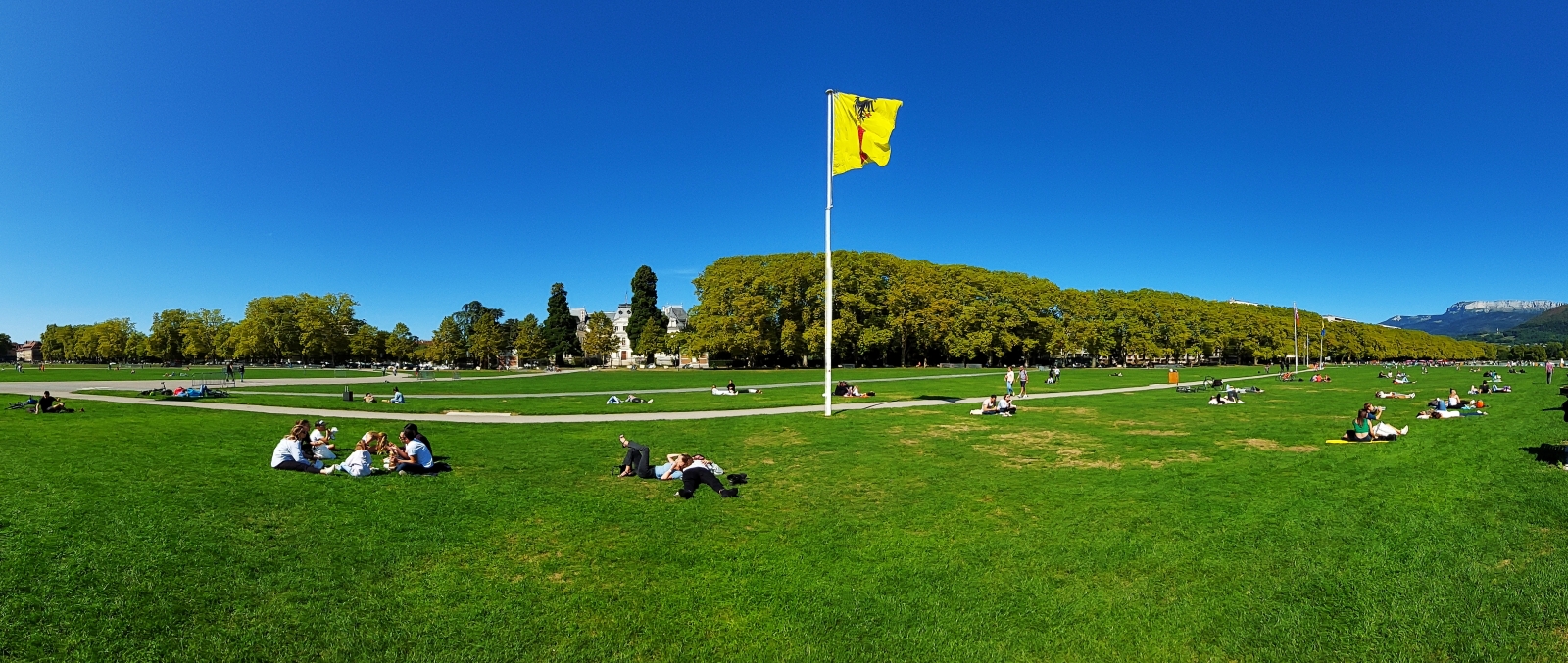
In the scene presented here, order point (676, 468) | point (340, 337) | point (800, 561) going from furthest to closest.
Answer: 1. point (340, 337)
2. point (676, 468)
3. point (800, 561)

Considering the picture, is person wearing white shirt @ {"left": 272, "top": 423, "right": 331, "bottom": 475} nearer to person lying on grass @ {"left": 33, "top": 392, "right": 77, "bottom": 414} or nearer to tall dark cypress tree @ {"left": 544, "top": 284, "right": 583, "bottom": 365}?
person lying on grass @ {"left": 33, "top": 392, "right": 77, "bottom": 414}

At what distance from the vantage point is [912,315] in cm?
7356

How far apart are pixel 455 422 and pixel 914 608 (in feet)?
58.8

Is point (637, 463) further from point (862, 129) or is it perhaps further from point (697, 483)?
point (862, 129)

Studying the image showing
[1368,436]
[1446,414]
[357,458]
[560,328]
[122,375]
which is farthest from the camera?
[560,328]

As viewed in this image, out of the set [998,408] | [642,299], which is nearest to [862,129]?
[998,408]

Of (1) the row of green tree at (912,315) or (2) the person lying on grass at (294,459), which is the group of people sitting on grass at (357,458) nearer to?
(2) the person lying on grass at (294,459)

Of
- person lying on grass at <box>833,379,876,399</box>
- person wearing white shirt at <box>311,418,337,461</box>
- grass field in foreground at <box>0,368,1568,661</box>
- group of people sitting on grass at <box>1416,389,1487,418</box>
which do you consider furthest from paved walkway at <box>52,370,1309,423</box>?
group of people sitting on grass at <box>1416,389,1487,418</box>

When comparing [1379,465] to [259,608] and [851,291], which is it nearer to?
[259,608]

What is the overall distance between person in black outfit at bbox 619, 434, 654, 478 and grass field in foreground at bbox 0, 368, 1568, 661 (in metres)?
0.36

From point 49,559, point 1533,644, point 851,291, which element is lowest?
point 1533,644

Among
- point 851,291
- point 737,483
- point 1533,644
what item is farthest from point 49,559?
point 851,291

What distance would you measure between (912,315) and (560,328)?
62.2 metres

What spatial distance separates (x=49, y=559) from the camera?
6.16m
